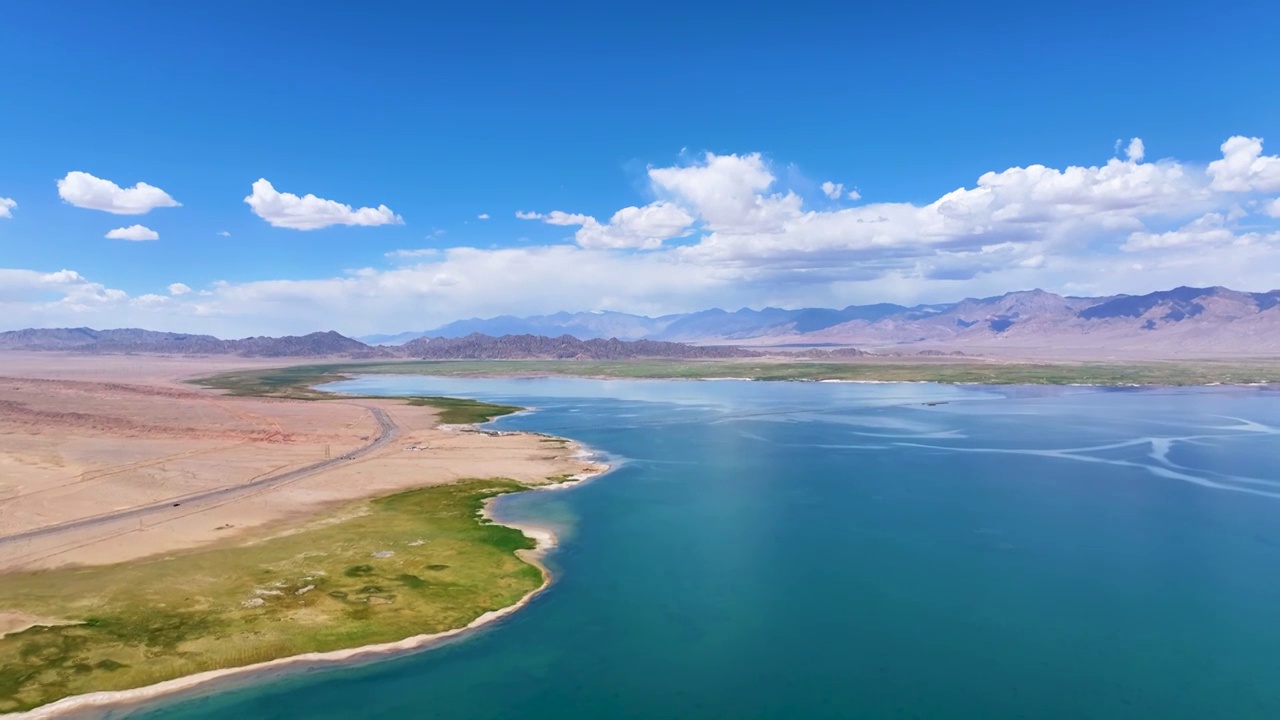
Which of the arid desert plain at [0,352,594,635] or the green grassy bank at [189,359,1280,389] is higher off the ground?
the green grassy bank at [189,359,1280,389]

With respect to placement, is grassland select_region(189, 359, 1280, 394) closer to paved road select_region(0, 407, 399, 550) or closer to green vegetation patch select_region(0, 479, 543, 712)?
paved road select_region(0, 407, 399, 550)

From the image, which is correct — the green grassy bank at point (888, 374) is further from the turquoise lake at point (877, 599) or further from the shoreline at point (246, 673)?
the shoreline at point (246, 673)

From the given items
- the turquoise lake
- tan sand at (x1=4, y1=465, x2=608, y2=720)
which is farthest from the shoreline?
the turquoise lake

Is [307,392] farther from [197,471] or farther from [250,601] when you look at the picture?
[250,601]

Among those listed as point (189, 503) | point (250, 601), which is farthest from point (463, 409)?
point (250, 601)

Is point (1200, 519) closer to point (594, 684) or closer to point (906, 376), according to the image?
point (594, 684)

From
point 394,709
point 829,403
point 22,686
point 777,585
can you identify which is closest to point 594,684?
point 394,709

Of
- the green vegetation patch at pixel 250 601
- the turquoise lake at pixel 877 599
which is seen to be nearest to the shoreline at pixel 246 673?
the green vegetation patch at pixel 250 601
